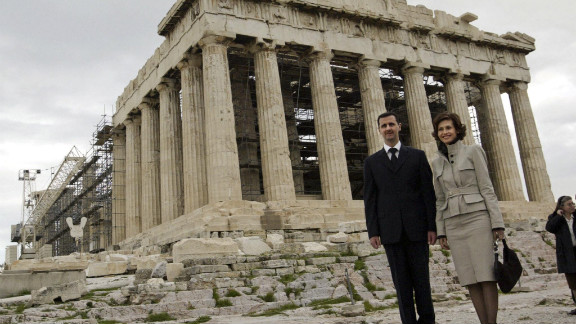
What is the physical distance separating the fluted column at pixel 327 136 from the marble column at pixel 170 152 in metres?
7.03

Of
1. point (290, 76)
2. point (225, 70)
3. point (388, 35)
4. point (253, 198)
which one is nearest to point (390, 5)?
point (388, 35)

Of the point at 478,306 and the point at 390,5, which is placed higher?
the point at 390,5

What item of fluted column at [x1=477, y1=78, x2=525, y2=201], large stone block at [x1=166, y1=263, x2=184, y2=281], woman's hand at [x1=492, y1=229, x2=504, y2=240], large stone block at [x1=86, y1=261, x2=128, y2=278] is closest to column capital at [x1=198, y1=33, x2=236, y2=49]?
large stone block at [x1=86, y1=261, x2=128, y2=278]

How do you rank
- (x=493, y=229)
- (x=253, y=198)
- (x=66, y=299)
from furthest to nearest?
(x=253, y=198), (x=66, y=299), (x=493, y=229)

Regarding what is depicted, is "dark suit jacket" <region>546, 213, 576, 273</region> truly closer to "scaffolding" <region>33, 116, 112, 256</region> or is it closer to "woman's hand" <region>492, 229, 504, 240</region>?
"woman's hand" <region>492, 229, 504, 240</region>

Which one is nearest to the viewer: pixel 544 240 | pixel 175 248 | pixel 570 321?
pixel 570 321

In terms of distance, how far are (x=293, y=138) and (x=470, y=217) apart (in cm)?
2334

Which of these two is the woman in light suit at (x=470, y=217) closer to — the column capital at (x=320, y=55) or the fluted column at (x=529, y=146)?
the column capital at (x=320, y=55)

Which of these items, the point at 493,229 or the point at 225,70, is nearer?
the point at 493,229

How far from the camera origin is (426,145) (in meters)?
25.9

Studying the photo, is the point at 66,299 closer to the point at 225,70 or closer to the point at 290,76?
the point at 225,70

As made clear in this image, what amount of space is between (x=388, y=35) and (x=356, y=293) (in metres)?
18.3

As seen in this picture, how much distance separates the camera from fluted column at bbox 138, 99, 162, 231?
89.9 feet

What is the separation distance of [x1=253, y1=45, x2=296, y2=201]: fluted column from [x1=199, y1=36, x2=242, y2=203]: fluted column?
1.35 m
